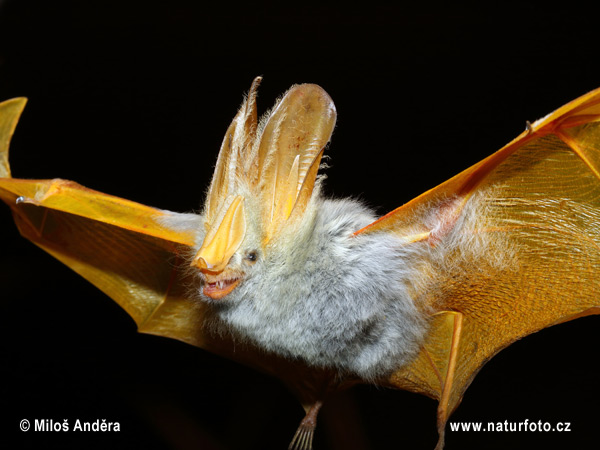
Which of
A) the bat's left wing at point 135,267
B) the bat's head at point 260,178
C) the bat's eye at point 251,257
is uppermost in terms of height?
the bat's head at point 260,178

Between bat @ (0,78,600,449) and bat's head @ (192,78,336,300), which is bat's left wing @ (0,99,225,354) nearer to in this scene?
bat @ (0,78,600,449)

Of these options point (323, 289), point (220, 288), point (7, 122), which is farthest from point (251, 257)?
point (7, 122)

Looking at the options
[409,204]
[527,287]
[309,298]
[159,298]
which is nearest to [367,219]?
[409,204]

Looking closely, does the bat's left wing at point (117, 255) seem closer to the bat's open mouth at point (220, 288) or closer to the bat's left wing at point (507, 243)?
the bat's open mouth at point (220, 288)

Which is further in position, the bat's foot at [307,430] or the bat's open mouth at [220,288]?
the bat's foot at [307,430]

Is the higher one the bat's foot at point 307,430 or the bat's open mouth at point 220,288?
the bat's open mouth at point 220,288

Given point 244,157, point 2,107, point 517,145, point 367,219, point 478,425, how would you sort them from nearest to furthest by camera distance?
point 517,145 → point 244,157 → point 367,219 → point 2,107 → point 478,425

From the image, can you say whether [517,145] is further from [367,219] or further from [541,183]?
[367,219]

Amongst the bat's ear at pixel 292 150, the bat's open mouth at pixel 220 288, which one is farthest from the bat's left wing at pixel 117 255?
the bat's ear at pixel 292 150
